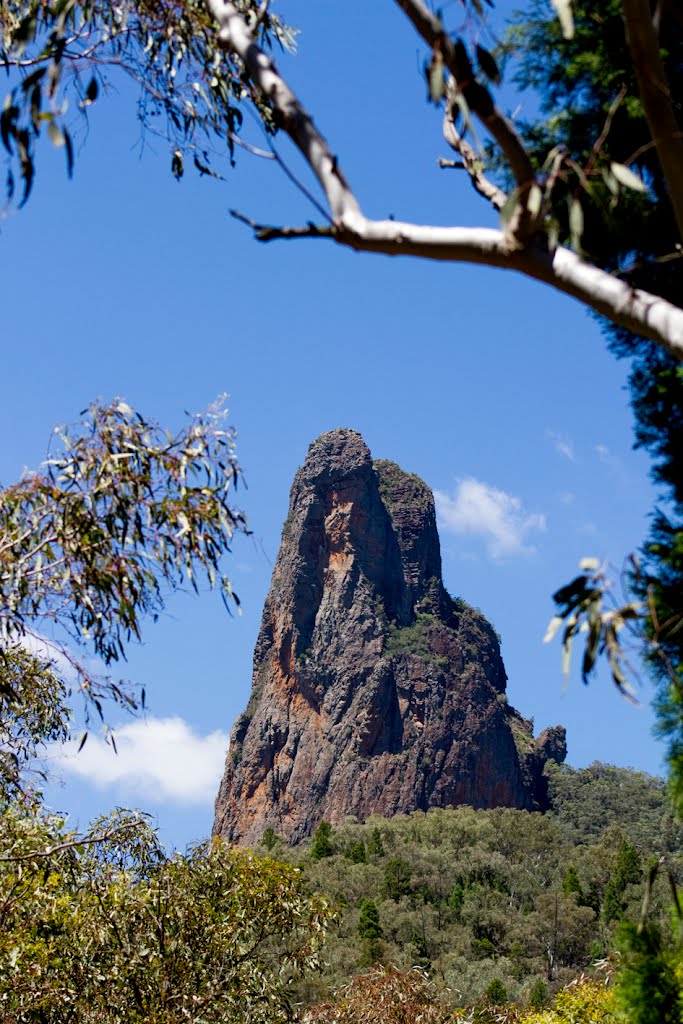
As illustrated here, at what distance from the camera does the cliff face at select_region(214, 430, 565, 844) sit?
274ft

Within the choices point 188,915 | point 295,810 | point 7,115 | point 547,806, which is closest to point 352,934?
point 188,915

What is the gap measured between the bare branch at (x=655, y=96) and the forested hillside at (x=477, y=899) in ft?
78.3

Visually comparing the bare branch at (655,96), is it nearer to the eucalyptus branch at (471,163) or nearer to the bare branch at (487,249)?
the bare branch at (487,249)

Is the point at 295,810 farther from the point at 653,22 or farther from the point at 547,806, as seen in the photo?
the point at 653,22

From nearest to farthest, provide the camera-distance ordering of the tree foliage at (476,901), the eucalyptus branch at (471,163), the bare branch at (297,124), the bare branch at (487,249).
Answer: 1. the bare branch at (487,249)
2. the bare branch at (297,124)
3. the eucalyptus branch at (471,163)
4. the tree foliage at (476,901)

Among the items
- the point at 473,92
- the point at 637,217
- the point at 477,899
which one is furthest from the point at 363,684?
the point at 473,92

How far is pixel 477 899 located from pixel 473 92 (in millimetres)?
43341

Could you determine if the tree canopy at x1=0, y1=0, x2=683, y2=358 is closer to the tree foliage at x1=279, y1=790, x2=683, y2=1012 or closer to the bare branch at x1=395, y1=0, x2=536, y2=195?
the bare branch at x1=395, y1=0, x2=536, y2=195

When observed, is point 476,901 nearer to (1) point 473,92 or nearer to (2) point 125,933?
(2) point 125,933

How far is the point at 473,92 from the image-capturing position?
12.7ft

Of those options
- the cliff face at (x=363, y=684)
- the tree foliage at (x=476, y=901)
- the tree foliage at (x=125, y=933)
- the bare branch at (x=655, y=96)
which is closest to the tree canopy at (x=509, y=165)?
the bare branch at (x=655, y=96)

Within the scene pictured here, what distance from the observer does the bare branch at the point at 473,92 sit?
12.0 ft

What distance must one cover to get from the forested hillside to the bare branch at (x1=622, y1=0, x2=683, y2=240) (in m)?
23.9

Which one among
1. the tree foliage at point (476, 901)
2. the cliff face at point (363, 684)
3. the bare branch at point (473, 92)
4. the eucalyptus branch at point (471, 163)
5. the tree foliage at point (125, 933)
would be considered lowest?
the tree foliage at point (125, 933)
